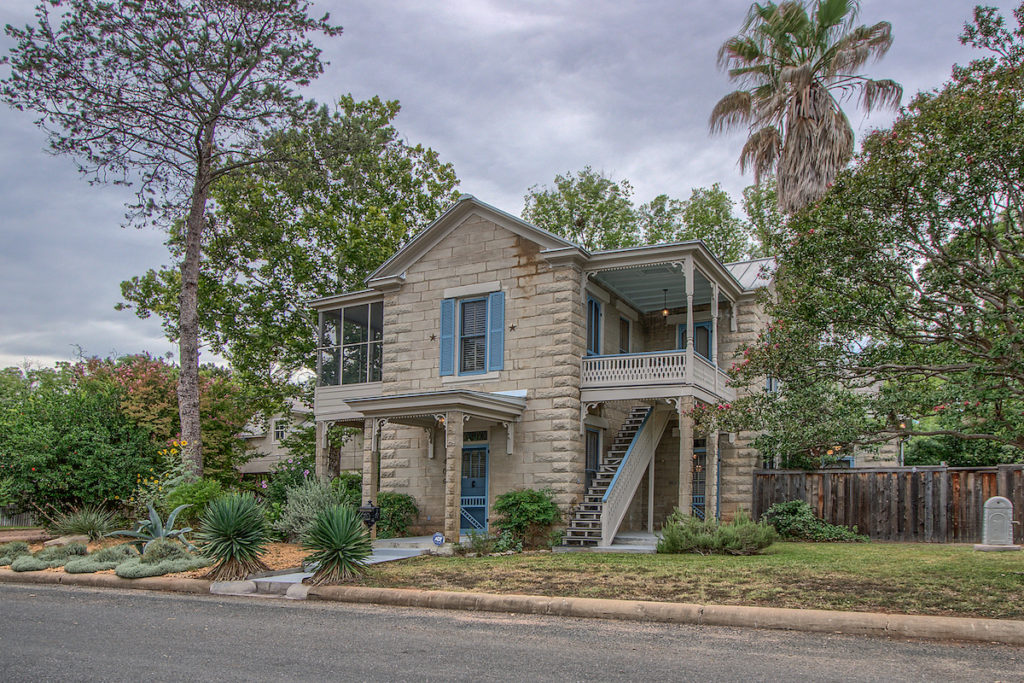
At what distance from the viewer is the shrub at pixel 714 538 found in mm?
14375

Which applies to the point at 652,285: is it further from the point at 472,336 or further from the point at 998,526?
the point at 998,526

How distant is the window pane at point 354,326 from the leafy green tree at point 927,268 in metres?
13.5

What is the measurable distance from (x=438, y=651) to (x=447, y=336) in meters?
12.9

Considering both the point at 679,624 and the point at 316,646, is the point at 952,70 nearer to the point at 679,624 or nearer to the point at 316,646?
the point at 679,624

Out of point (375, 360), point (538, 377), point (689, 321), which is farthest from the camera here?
point (375, 360)

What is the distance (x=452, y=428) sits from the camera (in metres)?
17.2

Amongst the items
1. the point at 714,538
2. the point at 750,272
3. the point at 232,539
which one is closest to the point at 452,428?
the point at 232,539

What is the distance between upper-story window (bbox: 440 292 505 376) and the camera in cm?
1945

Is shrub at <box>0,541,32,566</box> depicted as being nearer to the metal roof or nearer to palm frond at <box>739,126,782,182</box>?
the metal roof

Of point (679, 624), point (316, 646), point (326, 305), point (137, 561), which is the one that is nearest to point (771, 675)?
point (679, 624)

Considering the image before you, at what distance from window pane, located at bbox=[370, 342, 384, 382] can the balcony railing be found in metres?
6.16

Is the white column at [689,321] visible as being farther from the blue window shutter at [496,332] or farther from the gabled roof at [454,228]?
the blue window shutter at [496,332]

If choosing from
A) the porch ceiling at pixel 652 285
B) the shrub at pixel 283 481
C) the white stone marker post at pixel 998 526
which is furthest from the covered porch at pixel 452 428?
the white stone marker post at pixel 998 526

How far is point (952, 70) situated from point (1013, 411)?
432 centimetres
